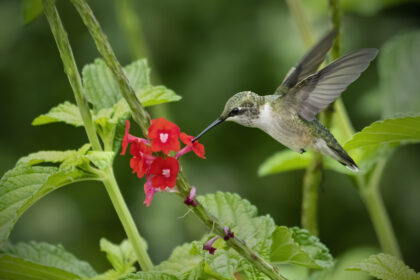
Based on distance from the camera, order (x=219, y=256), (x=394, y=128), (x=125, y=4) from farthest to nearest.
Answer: (x=125, y=4) < (x=394, y=128) < (x=219, y=256)

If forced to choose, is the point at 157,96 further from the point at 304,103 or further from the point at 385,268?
the point at 385,268

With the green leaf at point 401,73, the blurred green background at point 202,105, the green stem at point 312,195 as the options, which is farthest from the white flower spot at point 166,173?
the blurred green background at point 202,105

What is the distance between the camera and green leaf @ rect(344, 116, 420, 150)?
1165 mm

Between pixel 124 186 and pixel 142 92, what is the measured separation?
2.04 meters

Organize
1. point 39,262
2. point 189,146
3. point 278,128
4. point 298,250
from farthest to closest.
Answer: point 278,128 → point 39,262 → point 298,250 → point 189,146

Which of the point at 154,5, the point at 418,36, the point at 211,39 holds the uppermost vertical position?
the point at 154,5

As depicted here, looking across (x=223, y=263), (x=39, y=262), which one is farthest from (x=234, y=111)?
(x=39, y=262)

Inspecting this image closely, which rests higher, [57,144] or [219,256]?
[57,144]

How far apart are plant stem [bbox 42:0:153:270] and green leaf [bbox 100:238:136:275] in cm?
17

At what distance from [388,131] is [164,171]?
1.81 ft

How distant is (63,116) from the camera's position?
4.17 feet

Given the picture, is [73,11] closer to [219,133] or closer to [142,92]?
[219,133]

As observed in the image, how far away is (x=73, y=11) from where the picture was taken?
3.31 metres

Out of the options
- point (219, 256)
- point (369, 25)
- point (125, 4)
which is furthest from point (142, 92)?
point (369, 25)
